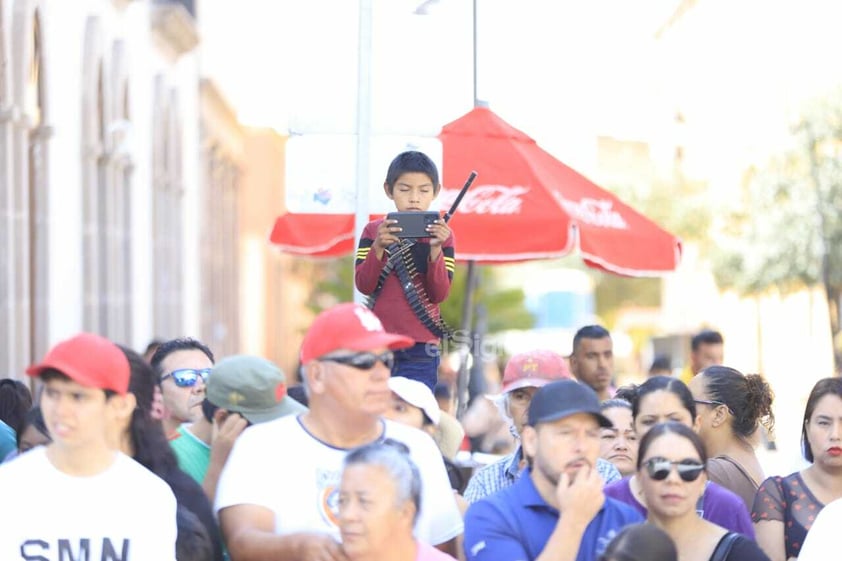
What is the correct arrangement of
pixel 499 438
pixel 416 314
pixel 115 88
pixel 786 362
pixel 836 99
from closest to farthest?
pixel 416 314, pixel 499 438, pixel 115 88, pixel 836 99, pixel 786 362

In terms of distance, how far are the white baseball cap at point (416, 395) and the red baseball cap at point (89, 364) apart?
168cm

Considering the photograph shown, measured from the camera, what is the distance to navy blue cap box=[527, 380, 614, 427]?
5652 millimetres

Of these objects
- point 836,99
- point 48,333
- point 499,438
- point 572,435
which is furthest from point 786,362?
point 572,435

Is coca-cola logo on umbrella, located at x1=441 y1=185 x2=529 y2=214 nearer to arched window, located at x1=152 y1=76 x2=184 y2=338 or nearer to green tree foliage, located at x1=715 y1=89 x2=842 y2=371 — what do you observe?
arched window, located at x1=152 y1=76 x2=184 y2=338

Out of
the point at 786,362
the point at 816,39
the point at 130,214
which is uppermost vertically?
the point at 816,39

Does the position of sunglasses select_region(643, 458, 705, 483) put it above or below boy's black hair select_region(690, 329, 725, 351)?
below

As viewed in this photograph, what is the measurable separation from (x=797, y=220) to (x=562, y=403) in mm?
27860

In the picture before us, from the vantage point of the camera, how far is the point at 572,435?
18.6 feet

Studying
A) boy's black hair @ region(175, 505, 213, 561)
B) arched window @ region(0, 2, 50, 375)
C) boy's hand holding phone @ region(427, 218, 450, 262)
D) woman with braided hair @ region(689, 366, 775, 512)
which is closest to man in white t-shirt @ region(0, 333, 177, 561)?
boy's black hair @ region(175, 505, 213, 561)

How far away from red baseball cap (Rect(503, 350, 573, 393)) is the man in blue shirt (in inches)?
78.1

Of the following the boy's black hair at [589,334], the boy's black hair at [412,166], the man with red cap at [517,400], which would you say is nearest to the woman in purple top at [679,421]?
the man with red cap at [517,400]

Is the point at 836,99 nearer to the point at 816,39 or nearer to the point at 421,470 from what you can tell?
the point at 816,39

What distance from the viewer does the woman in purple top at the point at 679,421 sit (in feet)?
20.8

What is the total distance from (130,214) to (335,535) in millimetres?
21815
